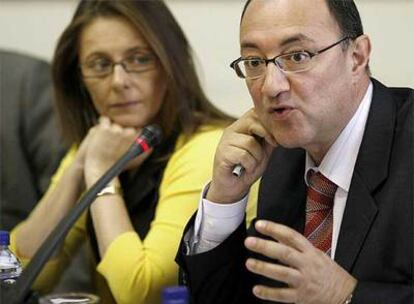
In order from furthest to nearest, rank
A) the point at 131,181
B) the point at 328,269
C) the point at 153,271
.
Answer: the point at 131,181 → the point at 153,271 → the point at 328,269

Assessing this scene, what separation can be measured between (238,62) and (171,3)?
2.47 ft

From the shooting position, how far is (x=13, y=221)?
6.75 feet

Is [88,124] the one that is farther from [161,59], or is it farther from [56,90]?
[161,59]

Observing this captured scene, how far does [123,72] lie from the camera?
1592mm

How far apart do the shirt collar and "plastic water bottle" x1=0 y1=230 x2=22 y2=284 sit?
483mm

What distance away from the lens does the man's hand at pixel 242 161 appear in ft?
3.93

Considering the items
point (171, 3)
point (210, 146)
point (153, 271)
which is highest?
point (171, 3)

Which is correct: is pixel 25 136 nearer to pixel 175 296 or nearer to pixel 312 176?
pixel 312 176

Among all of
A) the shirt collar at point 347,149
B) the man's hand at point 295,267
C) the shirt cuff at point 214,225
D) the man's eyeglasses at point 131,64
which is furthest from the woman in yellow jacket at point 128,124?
the man's hand at point 295,267

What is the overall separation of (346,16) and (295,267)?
1.23 feet

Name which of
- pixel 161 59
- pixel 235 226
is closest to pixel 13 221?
pixel 161 59

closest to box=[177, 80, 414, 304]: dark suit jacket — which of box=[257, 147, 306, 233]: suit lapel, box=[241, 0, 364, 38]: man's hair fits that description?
box=[257, 147, 306, 233]: suit lapel

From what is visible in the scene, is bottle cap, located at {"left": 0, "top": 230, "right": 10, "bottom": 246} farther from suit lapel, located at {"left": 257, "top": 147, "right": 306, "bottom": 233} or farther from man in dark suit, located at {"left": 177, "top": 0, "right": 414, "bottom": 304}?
suit lapel, located at {"left": 257, "top": 147, "right": 306, "bottom": 233}

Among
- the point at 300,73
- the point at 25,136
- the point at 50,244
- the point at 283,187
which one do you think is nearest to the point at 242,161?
the point at 283,187
